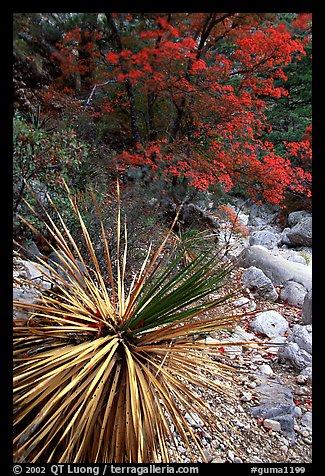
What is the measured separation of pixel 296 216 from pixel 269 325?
6.14 ft

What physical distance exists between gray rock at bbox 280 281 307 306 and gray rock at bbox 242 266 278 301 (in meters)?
0.09

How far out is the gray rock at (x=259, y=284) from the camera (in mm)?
2557

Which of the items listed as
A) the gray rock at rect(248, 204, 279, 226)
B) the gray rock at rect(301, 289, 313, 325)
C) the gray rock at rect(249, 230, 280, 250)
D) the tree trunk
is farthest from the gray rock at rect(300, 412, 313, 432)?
the gray rock at rect(249, 230, 280, 250)

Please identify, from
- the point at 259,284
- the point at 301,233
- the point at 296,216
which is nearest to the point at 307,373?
the point at 259,284

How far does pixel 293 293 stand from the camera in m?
2.57

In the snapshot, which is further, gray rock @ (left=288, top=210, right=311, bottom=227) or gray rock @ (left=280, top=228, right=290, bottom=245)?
gray rock @ (left=280, top=228, right=290, bottom=245)

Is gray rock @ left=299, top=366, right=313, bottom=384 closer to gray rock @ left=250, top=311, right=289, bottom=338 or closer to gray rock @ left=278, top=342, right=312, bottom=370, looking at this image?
gray rock @ left=278, top=342, right=312, bottom=370

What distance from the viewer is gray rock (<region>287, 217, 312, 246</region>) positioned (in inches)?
146

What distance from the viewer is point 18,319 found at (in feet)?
2.97

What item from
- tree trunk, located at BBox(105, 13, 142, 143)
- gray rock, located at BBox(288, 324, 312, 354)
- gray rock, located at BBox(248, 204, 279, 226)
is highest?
tree trunk, located at BBox(105, 13, 142, 143)

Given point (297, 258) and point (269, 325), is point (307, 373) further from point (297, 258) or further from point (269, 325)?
point (297, 258)
